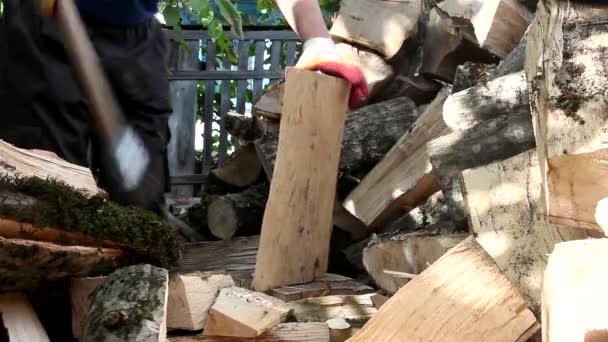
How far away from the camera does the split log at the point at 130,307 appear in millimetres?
1456

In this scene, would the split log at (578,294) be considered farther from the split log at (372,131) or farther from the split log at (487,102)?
the split log at (372,131)

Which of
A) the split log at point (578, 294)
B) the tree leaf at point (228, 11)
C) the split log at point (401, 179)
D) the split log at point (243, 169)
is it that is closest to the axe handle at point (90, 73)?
the tree leaf at point (228, 11)

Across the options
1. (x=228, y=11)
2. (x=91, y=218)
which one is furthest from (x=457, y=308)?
(x=228, y=11)

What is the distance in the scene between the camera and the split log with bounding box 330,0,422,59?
2891mm

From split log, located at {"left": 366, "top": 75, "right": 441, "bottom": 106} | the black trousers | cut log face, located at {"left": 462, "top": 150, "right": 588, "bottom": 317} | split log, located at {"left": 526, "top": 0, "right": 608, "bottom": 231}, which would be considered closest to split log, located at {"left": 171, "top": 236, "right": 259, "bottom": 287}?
the black trousers

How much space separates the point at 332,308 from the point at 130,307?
2.26 ft

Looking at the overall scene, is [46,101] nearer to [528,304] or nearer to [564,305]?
[528,304]

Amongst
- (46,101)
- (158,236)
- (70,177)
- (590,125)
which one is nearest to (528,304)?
(590,125)

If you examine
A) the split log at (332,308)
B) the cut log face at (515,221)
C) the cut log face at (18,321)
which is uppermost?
the cut log face at (515,221)

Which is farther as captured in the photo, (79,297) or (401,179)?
(401,179)

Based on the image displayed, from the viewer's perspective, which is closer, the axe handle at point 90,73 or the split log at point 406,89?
the axe handle at point 90,73

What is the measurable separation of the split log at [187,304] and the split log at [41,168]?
279 mm

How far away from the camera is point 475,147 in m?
2.02

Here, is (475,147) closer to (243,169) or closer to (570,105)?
(570,105)
